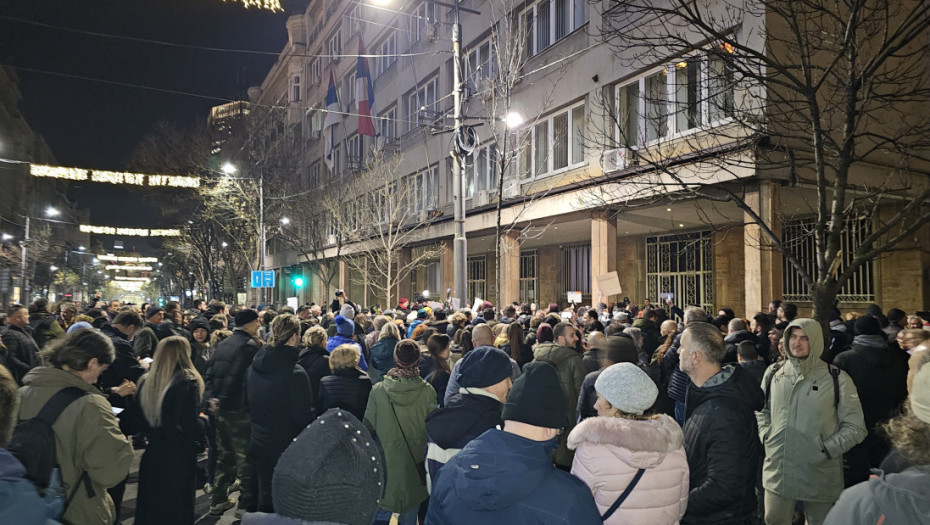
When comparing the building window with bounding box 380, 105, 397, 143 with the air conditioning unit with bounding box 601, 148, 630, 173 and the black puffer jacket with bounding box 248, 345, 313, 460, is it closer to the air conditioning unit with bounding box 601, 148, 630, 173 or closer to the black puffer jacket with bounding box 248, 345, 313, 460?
the air conditioning unit with bounding box 601, 148, 630, 173

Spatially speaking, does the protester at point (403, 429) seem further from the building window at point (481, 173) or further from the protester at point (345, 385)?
the building window at point (481, 173)

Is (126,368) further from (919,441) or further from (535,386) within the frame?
(919,441)

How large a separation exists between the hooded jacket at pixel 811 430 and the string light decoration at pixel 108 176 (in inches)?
996

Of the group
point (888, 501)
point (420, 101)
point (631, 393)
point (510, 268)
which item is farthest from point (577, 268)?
point (888, 501)

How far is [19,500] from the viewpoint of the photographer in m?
1.92

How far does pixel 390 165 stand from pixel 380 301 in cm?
1352

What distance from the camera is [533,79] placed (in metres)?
19.5

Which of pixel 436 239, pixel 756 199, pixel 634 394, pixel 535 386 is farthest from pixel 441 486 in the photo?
pixel 436 239

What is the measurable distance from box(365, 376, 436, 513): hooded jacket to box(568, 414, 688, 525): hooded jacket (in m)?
2.31

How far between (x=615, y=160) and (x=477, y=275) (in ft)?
53.3

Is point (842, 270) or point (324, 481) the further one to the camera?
point (842, 270)

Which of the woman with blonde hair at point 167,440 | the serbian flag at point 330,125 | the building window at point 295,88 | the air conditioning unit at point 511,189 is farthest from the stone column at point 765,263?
the building window at point 295,88

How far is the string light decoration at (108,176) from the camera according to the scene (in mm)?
22719

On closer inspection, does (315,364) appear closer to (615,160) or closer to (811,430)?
(811,430)
